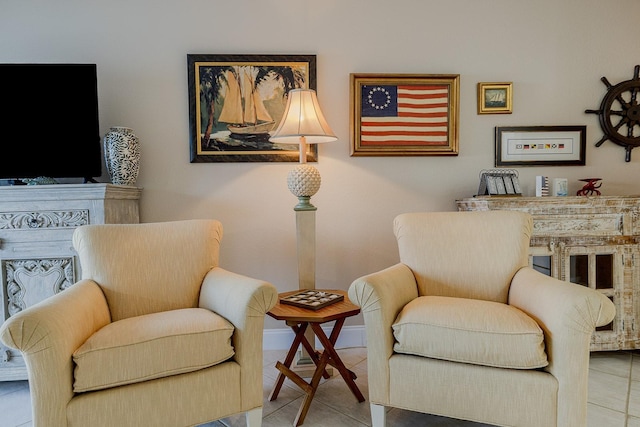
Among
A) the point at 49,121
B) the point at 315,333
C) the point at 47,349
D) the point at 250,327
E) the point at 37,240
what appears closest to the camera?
the point at 47,349

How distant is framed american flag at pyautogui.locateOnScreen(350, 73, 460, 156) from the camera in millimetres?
2424

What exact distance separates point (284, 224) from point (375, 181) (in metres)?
0.67

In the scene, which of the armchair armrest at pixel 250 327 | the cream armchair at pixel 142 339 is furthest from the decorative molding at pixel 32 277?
the armchair armrest at pixel 250 327

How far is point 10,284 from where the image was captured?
192 cm

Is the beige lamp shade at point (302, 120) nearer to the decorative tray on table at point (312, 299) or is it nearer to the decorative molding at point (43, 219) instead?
the decorative tray on table at point (312, 299)

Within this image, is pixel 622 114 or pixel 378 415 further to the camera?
pixel 622 114

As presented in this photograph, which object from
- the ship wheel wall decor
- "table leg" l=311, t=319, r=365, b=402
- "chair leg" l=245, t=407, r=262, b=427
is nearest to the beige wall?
the ship wheel wall decor

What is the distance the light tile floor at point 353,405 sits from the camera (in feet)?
5.37

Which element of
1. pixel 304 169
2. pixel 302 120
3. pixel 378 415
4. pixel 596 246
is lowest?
pixel 378 415

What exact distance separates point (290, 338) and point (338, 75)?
1.77m

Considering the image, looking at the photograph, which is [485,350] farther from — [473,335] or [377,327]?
[377,327]

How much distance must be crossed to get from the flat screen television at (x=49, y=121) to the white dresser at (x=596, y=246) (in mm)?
2359

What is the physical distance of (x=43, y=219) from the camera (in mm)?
1931

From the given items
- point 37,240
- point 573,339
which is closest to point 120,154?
point 37,240
